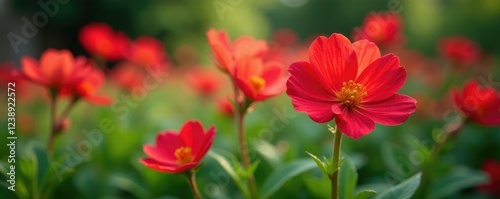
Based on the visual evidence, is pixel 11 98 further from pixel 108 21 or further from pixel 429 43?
pixel 108 21

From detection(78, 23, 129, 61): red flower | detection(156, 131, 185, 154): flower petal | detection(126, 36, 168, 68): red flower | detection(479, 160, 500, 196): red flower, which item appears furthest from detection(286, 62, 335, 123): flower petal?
detection(126, 36, 168, 68): red flower

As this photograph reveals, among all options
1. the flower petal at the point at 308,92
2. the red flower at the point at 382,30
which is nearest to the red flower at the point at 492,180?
the red flower at the point at 382,30

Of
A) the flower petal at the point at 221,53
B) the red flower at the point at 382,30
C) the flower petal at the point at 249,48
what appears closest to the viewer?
the flower petal at the point at 221,53

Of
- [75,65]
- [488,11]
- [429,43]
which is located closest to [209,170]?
[75,65]

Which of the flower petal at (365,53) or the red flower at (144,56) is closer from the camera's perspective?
the flower petal at (365,53)

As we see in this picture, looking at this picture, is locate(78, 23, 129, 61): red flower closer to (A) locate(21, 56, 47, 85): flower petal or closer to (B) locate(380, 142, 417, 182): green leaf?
(A) locate(21, 56, 47, 85): flower petal

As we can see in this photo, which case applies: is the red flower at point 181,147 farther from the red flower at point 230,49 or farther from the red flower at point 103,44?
the red flower at point 103,44
